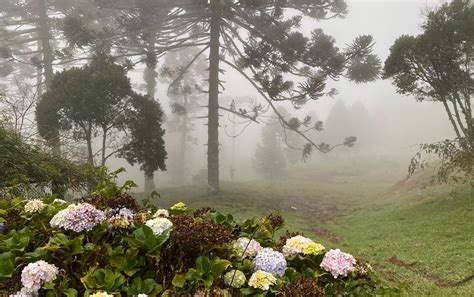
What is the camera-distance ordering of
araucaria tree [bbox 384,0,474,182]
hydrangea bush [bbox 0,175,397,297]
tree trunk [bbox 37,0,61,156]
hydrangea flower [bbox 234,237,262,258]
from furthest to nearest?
1. tree trunk [bbox 37,0,61,156]
2. araucaria tree [bbox 384,0,474,182]
3. hydrangea flower [bbox 234,237,262,258]
4. hydrangea bush [bbox 0,175,397,297]

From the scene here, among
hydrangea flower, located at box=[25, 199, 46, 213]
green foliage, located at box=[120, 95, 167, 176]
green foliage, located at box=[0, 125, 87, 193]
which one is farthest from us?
green foliage, located at box=[120, 95, 167, 176]

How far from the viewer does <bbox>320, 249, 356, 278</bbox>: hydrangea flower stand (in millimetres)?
2283

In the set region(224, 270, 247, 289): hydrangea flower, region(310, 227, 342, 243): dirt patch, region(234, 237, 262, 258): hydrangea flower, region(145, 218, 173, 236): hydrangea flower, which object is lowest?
region(310, 227, 342, 243): dirt patch

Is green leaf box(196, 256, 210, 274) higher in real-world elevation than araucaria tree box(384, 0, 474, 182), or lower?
lower

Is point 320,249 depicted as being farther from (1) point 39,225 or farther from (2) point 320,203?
(2) point 320,203

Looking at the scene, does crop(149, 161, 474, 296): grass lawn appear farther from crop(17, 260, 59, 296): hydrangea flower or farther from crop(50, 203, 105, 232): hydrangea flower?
crop(17, 260, 59, 296): hydrangea flower

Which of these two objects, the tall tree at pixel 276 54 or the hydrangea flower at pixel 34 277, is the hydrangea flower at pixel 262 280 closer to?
the hydrangea flower at pixel 34 277

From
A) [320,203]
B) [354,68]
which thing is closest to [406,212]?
[320,203]

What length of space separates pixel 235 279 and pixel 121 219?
81cm

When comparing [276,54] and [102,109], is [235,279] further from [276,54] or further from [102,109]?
[276,54]

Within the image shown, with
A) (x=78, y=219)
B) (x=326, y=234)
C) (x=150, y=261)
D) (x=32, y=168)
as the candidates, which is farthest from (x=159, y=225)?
(x=326, y=234)

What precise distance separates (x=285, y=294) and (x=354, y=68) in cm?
1807

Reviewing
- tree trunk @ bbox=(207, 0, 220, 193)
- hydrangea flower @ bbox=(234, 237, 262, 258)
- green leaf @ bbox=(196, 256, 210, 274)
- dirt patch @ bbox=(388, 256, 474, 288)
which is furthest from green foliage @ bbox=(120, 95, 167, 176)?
green leaf @ bbox=(196, 256, 210, 274)

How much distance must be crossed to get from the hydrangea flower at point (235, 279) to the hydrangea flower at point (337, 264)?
Result: 0.50 meters
